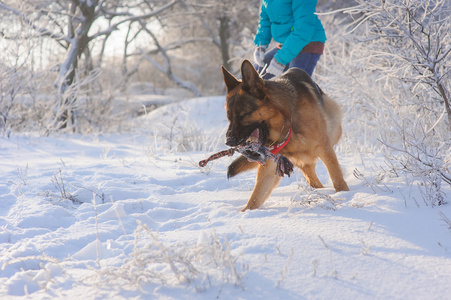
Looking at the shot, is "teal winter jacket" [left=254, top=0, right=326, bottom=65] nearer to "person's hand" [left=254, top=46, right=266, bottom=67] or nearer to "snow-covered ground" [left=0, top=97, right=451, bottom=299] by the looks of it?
"person's hand" [left=254, top=46, right=266, bottom=67]

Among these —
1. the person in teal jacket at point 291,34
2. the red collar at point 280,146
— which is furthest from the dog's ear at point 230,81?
the person in teal jacket at point 291,34

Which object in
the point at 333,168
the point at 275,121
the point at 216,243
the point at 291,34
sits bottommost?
the point at 216,243

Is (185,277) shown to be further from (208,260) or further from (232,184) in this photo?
(232,184)

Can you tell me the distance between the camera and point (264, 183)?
10.3ft

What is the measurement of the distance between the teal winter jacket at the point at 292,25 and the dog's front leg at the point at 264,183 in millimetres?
1296

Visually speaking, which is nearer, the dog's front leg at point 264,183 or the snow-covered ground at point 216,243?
the snow-covered ground at point 216,243

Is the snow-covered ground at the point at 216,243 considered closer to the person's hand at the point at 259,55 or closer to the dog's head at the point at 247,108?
the dog's head at the point at 247,108

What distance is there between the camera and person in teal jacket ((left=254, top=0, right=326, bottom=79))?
12.5 feet

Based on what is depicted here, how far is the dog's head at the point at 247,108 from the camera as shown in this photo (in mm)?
2807

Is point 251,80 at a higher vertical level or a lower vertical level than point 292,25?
lower

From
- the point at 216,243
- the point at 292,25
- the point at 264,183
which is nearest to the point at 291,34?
the point at 292,25

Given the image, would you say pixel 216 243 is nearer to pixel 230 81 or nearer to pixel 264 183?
pixel 264 183

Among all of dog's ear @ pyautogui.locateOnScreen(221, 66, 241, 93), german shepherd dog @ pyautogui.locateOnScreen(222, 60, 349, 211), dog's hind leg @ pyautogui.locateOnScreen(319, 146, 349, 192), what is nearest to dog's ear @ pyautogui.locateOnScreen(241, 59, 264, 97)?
german shepherd dog @ pyautogui.locateOnScreen(222, 60, 349, 211)

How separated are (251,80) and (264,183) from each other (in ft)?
2.82
